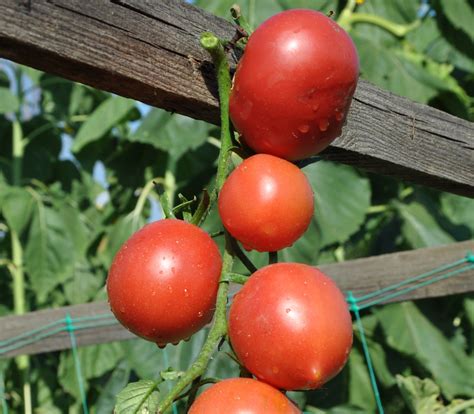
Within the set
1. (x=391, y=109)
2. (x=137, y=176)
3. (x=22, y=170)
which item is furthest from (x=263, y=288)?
(x=22, y=170)

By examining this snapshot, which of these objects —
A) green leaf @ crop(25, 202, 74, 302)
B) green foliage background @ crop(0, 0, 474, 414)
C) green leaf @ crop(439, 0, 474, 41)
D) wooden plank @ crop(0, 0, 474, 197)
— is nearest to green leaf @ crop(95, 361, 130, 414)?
green foliage background @ crop(0, 0, 474, 414)

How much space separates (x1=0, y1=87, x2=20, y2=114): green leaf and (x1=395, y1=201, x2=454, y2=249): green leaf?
4.41 feet

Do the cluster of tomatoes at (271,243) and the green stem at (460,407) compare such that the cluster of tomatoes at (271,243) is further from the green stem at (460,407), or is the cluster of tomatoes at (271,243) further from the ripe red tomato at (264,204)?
the green stem at (460,407)

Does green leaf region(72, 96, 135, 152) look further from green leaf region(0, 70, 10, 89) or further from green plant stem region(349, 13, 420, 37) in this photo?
green leaf region(0, 70, 10, 89)

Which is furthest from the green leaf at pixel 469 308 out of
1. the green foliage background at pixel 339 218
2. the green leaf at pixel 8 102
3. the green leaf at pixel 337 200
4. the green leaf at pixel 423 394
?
the green leaf at pixel 8 102

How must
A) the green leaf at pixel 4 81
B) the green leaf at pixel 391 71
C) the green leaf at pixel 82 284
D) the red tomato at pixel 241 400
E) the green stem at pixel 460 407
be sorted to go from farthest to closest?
the green leaf at pixel 4 81
the green leaf at pixel 82 284
the green leaf at pixel 391 71
the green stem at pixel 460 407
the red tomato at pixel 241 400

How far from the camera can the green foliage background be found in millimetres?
1850

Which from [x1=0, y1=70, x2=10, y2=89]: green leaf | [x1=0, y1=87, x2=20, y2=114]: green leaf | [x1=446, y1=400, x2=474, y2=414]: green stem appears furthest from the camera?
[x1=0, y1=70, x2=10, y2=89]: green leaf

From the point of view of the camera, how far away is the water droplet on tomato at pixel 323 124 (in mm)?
523

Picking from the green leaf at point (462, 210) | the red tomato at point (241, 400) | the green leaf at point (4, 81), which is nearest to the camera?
the red tomato at point (241, 400)

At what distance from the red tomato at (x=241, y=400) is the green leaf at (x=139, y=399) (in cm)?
4

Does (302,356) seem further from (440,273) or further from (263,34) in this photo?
(440,273)

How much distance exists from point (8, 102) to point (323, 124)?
7.68 ft

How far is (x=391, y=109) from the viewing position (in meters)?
0.74
